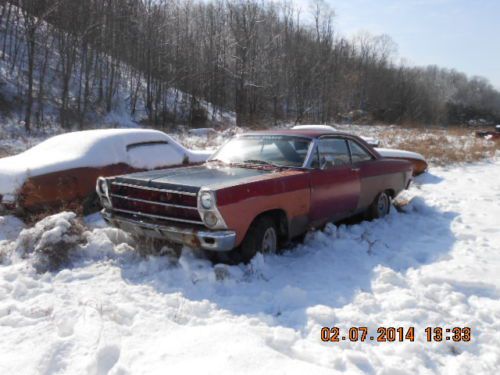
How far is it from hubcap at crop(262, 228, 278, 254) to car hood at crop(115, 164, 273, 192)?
611 millimetres

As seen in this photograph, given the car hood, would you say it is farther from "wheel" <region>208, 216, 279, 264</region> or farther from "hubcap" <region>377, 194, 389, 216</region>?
"hubcap" <region>377, 194, 389, 216</region>

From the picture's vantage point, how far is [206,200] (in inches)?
155

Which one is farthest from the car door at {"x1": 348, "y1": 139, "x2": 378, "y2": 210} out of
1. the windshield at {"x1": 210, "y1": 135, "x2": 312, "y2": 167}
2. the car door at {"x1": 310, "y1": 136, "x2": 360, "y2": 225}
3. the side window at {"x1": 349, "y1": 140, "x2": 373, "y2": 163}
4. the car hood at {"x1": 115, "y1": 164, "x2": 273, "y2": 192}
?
the car hood at {"x1": 115, "y1": 164, "x2": 273, "y2": 192}

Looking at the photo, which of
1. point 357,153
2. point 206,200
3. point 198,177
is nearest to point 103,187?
point 198,177

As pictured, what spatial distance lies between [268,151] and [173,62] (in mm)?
28490

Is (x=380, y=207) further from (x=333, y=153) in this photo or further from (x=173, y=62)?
(x=173, y=62)

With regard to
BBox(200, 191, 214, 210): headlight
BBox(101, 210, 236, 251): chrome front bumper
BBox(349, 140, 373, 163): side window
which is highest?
BBox(349, 140, 373, 163): side window

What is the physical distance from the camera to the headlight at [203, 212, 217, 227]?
3973mm

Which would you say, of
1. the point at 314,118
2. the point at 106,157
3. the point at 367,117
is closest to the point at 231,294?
the point at 106,157

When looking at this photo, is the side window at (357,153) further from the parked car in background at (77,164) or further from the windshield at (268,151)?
the parked car in background at (77,164)

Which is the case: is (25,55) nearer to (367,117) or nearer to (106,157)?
(106,157)

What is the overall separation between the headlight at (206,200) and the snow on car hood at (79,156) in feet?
10.7

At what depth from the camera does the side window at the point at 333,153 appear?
530cm

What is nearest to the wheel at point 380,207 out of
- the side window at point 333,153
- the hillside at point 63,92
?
the side window at point 333,153
